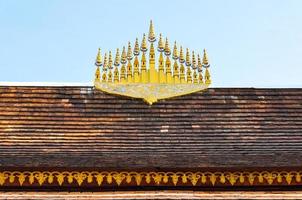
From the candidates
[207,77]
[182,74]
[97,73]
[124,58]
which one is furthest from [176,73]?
[97,73]

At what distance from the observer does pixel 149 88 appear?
46.7ft

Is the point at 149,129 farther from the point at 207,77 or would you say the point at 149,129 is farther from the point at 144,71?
the point at 207,77

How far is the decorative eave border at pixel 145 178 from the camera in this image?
11.0 meters

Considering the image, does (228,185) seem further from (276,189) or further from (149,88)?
(149,88)

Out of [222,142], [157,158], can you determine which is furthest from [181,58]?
[157,158]

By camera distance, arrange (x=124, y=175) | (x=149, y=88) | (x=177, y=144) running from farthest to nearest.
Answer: (x=149, y=88) < (x=177, y=144) < (x=124, y=175)

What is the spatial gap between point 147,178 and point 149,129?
2128mm

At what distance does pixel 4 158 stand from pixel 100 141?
1844 mm

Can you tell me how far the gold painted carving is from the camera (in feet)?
36.1

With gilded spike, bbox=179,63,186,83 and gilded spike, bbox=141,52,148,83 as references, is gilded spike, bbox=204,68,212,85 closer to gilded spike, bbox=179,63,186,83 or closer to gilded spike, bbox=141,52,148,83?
gilded spike, bbox=179,63,186,83

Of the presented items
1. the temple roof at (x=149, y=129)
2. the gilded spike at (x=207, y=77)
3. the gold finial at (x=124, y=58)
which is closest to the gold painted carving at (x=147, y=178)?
the temple roof at (x=149, y=129)

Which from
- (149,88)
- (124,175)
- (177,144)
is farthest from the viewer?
(149,88)

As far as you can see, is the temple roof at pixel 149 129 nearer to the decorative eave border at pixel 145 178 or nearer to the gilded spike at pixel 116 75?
the decorative eave border at pixel 145 178

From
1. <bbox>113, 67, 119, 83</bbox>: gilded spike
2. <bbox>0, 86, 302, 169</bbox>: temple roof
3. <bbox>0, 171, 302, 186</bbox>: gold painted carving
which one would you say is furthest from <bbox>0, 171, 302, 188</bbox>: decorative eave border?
<bbox>113, 67, 119, 83</bbox>: gilded spike
